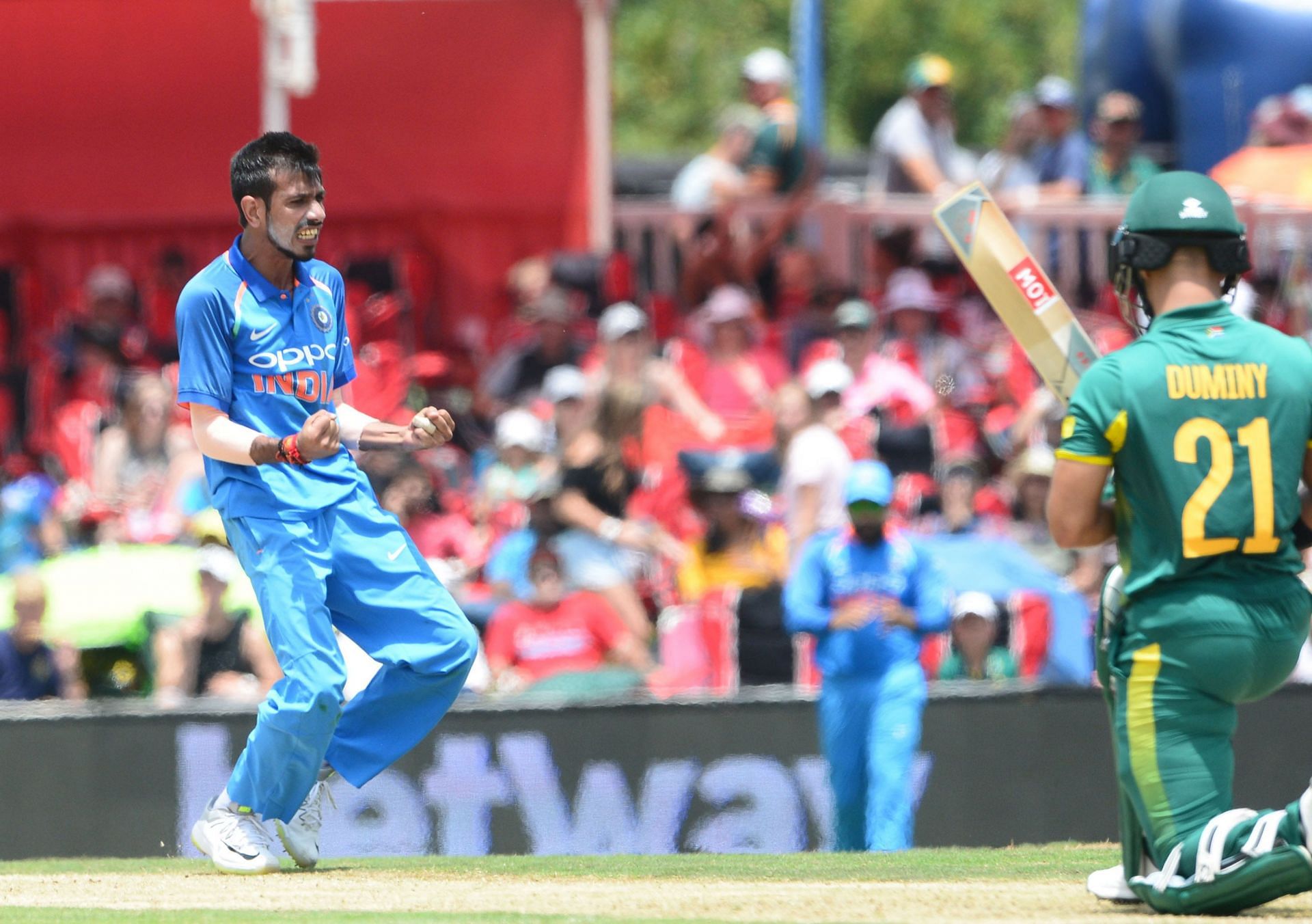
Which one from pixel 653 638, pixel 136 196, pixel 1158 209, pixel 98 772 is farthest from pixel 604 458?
pixel 1158 209

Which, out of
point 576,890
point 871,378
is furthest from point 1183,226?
point 871,378

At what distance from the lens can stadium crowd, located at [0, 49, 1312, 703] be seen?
10.3m

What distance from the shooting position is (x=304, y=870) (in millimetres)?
6207

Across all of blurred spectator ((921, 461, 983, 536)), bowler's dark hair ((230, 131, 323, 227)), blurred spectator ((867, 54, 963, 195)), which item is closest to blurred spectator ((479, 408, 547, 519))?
blurred spectator ((921, 461, 983, 536))

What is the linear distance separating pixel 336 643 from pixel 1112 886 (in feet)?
7.52

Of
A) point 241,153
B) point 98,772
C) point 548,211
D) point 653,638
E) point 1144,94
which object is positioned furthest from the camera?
point 1144,94

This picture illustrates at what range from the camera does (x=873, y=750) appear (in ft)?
30.1

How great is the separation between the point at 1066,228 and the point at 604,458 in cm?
386

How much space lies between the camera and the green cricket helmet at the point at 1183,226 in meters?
4.99

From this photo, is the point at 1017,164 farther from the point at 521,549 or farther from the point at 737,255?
the point at 521,549

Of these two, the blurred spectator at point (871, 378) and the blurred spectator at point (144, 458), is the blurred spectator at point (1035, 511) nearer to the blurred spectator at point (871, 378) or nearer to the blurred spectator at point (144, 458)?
the blurred spectator at point (871, 378)

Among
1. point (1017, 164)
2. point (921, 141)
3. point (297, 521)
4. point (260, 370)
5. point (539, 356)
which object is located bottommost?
point (297, 521)

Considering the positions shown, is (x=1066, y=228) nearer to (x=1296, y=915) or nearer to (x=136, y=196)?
(x=136, y=196)

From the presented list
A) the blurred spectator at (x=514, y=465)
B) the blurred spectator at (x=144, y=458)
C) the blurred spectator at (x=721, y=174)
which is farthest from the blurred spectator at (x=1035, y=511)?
the blurred spectator at (x=144, y=458)
